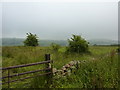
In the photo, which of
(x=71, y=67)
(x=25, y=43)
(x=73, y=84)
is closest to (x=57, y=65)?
(x=71, y=67)

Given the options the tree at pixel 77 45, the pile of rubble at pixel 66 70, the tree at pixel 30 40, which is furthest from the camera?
the tree at pixel 30 40

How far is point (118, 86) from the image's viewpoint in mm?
5609

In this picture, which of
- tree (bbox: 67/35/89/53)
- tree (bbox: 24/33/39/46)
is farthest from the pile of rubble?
tree (bbox: 24/33/39/46)

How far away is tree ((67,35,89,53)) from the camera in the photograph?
17.0 meters

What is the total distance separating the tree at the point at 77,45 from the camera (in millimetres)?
17031

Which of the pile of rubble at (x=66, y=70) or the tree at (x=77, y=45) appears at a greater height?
the tree at (x=77, y=45)

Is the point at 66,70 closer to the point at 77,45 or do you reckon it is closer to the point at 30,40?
the point at 77,45

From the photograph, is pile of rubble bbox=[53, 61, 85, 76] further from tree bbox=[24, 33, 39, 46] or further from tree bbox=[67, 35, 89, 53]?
tree bbox=[24, 33, 39, 46]

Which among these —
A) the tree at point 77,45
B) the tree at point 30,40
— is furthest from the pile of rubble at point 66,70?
the tree at point 30,40

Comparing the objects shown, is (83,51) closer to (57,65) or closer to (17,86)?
(57,65)

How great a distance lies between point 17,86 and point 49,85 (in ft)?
3.92

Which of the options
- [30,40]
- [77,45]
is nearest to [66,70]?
[77,45]

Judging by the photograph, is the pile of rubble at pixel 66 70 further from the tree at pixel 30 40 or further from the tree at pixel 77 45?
the tree at pixel 30 40

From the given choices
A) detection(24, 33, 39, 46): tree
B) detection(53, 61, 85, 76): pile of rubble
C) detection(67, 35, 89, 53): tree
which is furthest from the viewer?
detection(24, 33, 39, 46): tree
